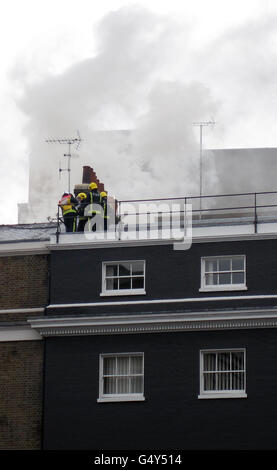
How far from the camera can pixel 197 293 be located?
3681 centimetres

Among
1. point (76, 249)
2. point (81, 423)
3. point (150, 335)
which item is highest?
point (76, 249)

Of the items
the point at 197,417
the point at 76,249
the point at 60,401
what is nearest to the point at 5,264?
the point at 76,249

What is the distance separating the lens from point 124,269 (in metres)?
37.8

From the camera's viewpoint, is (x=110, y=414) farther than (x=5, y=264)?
No

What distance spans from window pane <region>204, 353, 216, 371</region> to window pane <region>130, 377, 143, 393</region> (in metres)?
2.01

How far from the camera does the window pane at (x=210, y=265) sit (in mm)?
37125

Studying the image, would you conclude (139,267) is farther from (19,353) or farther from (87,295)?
(19,353)

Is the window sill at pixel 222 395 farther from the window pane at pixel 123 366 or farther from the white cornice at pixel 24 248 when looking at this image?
the white cornice at pixel 24 248

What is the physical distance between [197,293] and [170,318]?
1229 millimetres

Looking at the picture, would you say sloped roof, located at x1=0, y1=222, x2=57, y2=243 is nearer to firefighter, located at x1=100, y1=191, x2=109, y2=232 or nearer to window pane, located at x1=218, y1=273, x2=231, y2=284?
firefighter, located at x1=100, y1=191, x2=109, y2=232

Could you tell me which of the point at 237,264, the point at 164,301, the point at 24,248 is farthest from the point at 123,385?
the point at 24,248

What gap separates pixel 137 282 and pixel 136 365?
258 cm

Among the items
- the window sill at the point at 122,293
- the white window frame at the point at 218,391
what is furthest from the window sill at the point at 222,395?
the window sill at the point at 122,293

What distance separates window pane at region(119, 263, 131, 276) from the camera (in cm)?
3772
